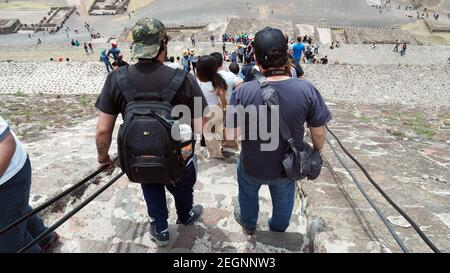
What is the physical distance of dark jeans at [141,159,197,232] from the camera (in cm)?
321

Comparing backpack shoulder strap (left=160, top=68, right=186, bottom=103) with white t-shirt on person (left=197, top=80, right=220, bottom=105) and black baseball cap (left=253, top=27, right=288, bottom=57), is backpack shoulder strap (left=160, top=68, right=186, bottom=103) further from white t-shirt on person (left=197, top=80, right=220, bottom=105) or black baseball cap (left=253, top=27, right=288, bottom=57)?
white t-shirt on person (left=197, top=80, right=220, bottom=105)

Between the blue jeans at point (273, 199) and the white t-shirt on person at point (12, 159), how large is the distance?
1832mm

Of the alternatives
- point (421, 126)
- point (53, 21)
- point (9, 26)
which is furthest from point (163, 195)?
point (9, 26)

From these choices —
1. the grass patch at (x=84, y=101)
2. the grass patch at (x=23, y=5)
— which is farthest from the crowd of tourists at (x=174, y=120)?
the grass patch at (x=23, y=5)

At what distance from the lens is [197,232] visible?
3.66 m

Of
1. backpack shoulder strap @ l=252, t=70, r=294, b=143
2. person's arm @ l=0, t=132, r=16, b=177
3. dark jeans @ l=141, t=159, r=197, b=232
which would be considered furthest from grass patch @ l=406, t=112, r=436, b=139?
person's arm @ l=0, t=132, r=16, b=177

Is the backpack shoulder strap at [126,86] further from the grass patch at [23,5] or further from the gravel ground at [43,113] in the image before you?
the grass patch at [23,5]

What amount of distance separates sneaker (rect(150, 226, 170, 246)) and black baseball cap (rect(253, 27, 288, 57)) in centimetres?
195

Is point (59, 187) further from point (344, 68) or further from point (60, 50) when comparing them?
point (60, 50)

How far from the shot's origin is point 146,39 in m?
2.62

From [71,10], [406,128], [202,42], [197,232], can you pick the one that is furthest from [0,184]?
[71,10]

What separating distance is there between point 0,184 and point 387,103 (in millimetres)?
14862

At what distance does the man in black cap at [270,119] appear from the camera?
2.67 meters

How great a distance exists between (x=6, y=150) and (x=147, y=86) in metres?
1.10
